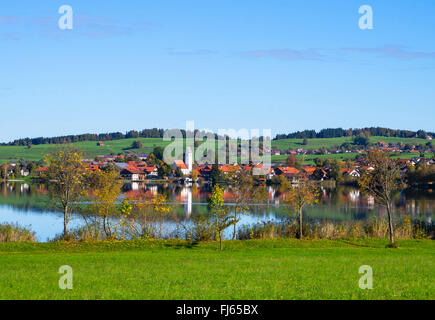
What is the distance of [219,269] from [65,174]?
14.9 meters

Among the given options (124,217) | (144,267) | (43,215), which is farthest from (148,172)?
(144,267)

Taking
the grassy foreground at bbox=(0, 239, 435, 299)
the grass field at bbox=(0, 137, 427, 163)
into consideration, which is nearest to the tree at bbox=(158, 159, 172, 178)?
the grass field at bbox=(0, 137, 427, 163)

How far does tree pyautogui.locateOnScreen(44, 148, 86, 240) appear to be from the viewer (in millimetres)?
28453

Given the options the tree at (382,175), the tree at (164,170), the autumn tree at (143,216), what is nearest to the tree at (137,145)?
the tree at (164,170)

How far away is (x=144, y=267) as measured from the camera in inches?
686

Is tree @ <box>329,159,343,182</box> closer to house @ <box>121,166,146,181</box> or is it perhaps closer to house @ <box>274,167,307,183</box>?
house @ <box>274,167,307,183</box>

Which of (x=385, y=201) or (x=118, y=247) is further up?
(x=385, y=201)

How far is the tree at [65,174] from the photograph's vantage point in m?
28.5

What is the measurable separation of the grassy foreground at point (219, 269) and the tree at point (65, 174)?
4.26m

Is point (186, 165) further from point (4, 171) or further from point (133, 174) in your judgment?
point (4, 171)

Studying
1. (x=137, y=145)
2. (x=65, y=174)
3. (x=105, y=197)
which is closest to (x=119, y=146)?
(x=137, y=145)
